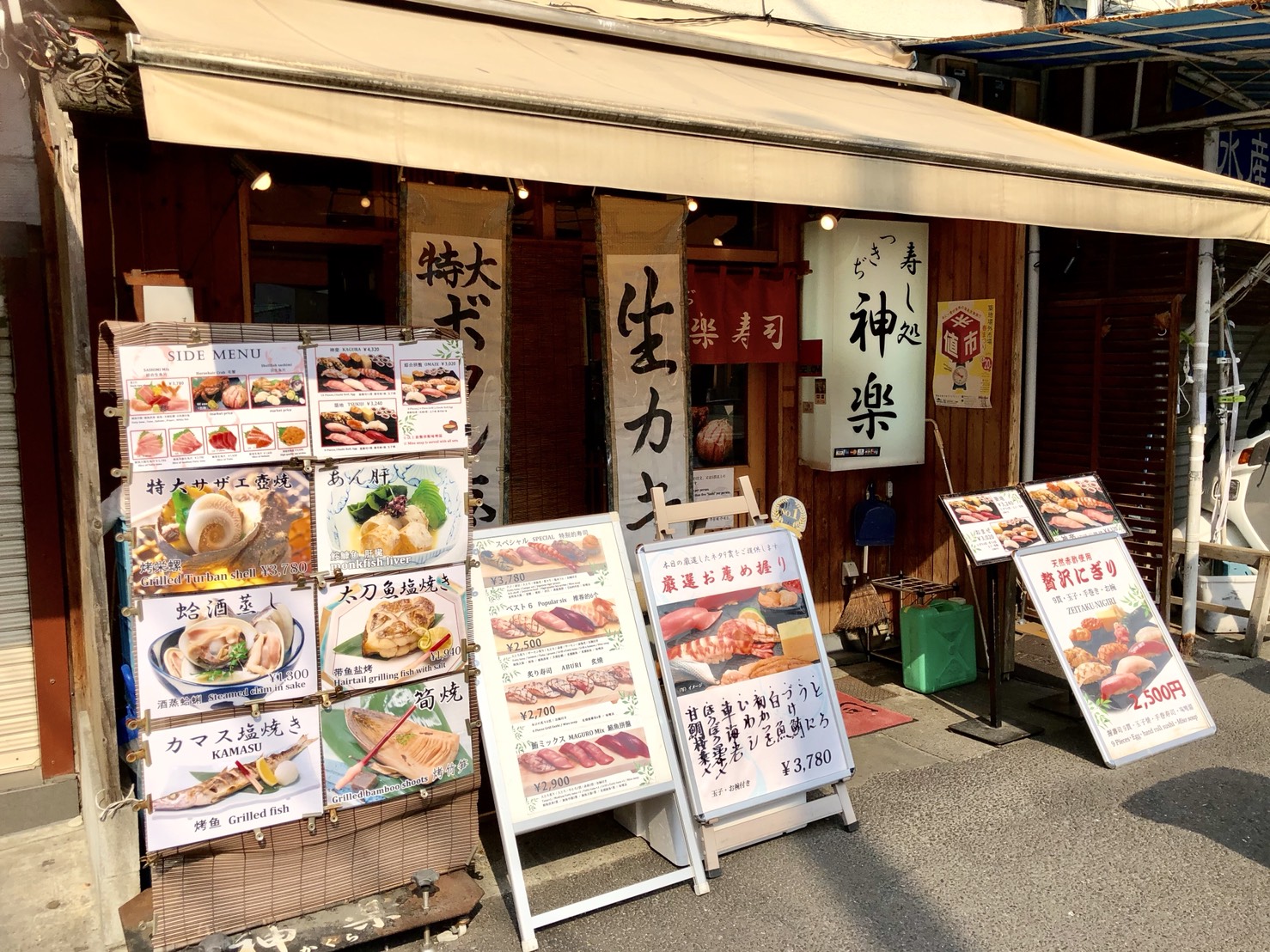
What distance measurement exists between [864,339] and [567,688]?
3.76m

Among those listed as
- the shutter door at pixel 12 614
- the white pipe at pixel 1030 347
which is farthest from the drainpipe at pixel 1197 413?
the shutter door at pixel 12 614

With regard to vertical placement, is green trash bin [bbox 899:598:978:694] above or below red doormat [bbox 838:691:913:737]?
above

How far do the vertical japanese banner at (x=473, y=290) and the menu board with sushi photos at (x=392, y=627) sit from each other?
4.42 feet

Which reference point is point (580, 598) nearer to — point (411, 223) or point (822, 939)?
point (822, 939)

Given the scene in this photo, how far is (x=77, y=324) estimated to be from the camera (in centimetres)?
360

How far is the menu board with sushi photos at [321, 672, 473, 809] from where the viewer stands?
3.81 m

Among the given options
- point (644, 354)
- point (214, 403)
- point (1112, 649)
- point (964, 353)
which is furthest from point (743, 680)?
point (964, 353)

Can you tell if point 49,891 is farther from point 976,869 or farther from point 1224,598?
point 1224,598

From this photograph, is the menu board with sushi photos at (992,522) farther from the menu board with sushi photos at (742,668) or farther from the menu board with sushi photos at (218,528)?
the menu board with sushi photos at (218,528)

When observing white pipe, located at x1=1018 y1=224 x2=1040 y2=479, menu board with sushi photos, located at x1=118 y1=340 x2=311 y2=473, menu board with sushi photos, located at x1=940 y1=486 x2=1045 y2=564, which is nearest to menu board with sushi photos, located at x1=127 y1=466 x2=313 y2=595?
menu board with sushi photos, located at x1=118 y1=340 x2=311 y2=473

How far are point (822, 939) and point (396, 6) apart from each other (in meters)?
5.00

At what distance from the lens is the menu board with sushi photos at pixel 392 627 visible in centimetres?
379

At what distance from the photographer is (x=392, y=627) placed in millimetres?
3893

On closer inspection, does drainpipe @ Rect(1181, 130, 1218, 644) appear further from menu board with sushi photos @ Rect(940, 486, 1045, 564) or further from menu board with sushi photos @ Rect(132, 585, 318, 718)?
menu board with sushi photos @ Rect(132, 585, 318, 718)
